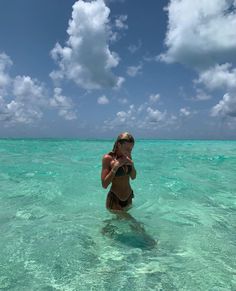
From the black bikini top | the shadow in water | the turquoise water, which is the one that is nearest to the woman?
the black bikini top

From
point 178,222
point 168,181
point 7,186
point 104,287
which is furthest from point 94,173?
point 104,287

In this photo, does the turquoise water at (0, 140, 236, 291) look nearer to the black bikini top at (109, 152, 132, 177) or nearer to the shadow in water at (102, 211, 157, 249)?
the shadow in water at (102, 211, 157, 249)

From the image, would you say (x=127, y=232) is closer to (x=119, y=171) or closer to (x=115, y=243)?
(x=115, y=243)

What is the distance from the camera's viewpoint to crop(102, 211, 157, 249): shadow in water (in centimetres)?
533

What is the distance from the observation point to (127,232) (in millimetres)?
5664

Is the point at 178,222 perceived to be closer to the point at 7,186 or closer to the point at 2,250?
the point at 2,250

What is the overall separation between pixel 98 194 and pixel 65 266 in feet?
19.3

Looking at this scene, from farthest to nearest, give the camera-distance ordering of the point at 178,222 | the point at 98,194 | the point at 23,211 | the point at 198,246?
the point at 98,194 < the point at 23,211 < the point at 178,222 < the point at 198,246

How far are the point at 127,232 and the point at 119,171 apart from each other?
1077 mm

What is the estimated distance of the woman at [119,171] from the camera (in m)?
5.24

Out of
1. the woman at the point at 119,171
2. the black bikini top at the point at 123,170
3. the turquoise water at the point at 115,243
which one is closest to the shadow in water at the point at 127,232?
the turquoise water at the point at 115,243

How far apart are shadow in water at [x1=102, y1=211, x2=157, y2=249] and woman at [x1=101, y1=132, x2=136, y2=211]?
210mm

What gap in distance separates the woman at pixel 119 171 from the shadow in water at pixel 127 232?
210mm

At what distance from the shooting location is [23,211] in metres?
7.82
